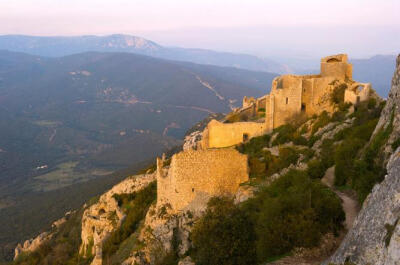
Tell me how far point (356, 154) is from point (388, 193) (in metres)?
8.23

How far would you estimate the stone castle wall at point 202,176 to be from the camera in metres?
18.0

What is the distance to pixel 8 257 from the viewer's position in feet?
188

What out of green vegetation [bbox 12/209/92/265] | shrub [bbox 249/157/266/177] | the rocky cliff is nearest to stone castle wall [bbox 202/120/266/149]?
shrub [bbox 249/157/266/177]

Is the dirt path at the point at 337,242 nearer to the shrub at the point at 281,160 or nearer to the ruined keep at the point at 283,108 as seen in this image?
the shrub at the point at 281,160

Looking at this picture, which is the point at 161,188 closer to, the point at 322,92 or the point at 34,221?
the point at 322,92

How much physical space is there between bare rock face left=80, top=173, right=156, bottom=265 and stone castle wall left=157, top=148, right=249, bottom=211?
35.5 feet

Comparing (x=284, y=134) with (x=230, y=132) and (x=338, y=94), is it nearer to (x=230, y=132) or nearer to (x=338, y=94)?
(x=230, y=132)

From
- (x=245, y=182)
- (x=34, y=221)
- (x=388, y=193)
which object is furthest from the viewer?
(x=34, y=221)

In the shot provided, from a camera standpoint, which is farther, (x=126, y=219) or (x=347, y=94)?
(x=126, y=219)

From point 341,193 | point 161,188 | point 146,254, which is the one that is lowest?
point 146,254

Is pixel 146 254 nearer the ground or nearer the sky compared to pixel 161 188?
nearer the ground

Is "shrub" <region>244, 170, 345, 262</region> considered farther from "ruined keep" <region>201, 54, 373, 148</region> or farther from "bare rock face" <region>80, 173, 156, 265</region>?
"bare rock face" <region>80, 173, 156, 265</region>

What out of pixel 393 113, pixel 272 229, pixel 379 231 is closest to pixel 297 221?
pixel 272 229

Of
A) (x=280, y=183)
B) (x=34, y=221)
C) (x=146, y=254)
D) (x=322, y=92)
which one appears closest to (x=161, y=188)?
(x=146, y=254)
